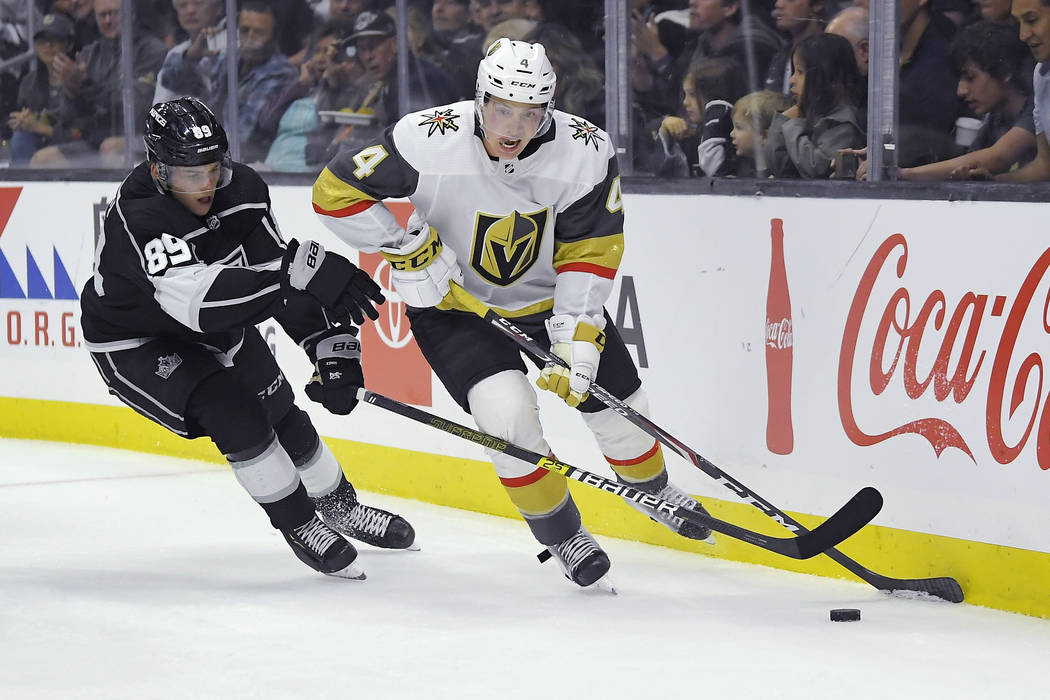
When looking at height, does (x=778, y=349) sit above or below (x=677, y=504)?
above

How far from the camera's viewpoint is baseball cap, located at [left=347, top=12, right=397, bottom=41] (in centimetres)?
479

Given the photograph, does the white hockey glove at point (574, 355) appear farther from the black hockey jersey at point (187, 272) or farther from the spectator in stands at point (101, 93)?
the spectator in stands at point (101, 93)

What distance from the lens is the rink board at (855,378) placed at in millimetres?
3109

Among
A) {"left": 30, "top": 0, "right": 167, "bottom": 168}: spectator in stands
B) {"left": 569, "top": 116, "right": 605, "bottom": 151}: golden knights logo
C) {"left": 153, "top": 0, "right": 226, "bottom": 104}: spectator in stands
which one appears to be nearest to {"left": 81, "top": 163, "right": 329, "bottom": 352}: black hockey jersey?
{"left": 569, "top": 116, "right": 605, "bottom": 151}: golden knights logo

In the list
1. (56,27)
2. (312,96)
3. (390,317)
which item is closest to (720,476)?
(390,317)

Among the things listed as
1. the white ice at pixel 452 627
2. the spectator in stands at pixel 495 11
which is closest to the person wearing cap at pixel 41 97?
the spectator in stands at pixel 495 11

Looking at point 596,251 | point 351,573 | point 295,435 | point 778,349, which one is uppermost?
point 596,251

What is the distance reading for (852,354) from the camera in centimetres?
340

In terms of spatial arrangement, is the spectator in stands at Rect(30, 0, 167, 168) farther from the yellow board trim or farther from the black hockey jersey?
the black hockey jersey

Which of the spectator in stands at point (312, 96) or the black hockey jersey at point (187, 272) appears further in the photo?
the spectator in stands at point (312, 96)

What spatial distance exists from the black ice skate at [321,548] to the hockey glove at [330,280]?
51cm

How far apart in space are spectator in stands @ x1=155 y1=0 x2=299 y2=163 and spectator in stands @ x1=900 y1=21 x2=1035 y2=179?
245 cm

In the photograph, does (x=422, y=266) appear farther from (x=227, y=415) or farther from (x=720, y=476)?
(x=720, y=476)

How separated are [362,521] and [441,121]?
3.39 feet
